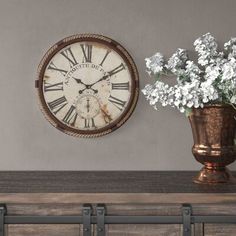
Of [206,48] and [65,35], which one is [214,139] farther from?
[65,35]

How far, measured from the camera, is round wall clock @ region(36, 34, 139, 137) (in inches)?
106

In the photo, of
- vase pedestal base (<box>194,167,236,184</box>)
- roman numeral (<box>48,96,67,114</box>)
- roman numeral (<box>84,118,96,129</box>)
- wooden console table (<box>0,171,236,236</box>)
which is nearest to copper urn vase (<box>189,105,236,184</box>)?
vase pedestal base (<box>194,167,236,184</box>)

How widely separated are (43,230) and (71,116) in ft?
2.29

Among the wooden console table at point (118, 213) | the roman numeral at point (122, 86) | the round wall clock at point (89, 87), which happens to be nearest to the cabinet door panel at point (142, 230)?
the wooden console table at point (118, 213)

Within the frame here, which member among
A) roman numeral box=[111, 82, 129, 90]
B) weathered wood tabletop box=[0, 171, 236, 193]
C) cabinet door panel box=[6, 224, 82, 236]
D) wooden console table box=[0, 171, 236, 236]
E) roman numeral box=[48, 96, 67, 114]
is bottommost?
cabinet door panel box=[6, 224, 82, 236]

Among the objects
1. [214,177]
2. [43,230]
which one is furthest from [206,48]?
[43,230]

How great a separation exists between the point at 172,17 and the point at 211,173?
31.3 inches

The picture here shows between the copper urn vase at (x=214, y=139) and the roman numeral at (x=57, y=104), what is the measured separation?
655 mm

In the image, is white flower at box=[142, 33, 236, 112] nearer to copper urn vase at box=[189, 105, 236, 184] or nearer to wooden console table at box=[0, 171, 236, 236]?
copper urn vase at box=[189, 105, 236, 184]

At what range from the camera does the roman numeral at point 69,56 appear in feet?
8.80

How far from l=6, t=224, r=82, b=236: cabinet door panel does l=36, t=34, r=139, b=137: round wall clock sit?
647 mm

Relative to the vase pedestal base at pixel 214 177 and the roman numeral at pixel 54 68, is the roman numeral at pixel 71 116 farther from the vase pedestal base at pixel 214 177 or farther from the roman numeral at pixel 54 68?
the vase pedestal base at pixel 214 177

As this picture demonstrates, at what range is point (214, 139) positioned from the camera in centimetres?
233

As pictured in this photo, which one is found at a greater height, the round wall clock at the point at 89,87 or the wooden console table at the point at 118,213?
the round wall clock at the point at 89,87
